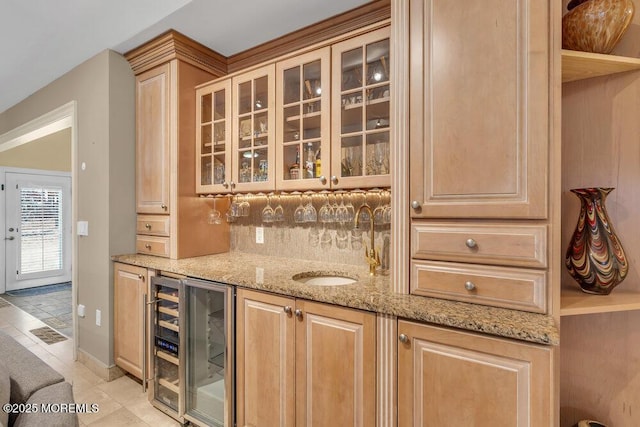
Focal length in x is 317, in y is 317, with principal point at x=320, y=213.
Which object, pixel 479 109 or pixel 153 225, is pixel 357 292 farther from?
pixel 153 225

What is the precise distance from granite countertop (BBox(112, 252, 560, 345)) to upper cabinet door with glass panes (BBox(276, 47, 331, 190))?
556 millimetres

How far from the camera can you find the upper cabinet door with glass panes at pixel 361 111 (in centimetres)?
169

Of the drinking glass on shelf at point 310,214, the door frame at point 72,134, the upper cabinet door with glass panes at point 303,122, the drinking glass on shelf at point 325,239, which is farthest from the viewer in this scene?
the door frame at point 72,134

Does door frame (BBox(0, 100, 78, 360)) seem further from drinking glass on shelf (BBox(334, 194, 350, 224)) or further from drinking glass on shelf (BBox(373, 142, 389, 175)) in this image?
drinking glass on shelf (BBox(373, 142, 389, 175))

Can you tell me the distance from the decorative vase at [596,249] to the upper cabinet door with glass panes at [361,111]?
82 cm

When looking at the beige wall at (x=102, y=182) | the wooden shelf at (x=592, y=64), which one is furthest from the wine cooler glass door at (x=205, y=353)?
the wooden shelf at (x=592, y=64)

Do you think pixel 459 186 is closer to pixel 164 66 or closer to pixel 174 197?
pixel 174 197

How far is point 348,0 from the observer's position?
183 cm

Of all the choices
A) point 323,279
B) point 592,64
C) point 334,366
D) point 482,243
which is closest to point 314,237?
point 323,279

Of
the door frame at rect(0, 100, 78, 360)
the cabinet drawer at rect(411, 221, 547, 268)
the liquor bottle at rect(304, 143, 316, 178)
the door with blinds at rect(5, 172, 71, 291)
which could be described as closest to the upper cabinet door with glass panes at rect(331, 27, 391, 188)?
the liquor bottle at rect(304, 143, 316, 178)

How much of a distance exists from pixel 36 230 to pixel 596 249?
7029 millimetres

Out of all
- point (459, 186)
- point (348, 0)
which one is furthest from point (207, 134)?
point (459, 186)

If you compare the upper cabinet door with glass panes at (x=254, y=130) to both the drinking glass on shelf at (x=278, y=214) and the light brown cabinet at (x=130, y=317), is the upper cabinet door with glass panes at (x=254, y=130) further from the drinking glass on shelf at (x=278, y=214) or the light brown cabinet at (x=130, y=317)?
the light brown cabinet at (x=130, y=317)

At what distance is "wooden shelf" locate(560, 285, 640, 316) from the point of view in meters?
1.10
